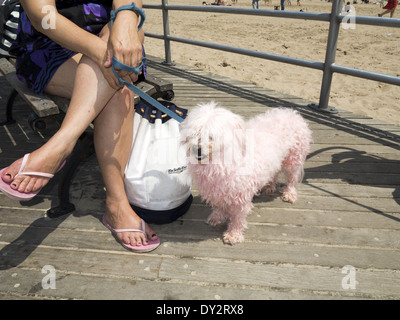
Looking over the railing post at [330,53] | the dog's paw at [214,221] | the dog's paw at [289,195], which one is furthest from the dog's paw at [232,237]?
the railing post at [330,53]

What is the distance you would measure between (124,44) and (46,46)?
0.73 metres

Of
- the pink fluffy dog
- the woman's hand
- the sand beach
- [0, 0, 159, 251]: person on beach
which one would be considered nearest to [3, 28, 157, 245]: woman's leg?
[0, 0, 159, 251]: person on beach

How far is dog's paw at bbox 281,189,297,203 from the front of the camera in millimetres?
2268

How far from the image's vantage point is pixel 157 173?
6.31ft

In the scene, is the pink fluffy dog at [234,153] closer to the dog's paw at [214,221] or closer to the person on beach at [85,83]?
the dog's paw at [214,221]

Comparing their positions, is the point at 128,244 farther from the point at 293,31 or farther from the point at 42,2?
the point at 293,31

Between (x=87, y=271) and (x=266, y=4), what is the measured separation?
31617mm

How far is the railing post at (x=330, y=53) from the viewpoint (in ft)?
10.7

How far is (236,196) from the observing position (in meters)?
1.85

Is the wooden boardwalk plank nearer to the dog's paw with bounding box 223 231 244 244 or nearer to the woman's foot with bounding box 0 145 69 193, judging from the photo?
the dog's paw with bounding box 223 231 244 244

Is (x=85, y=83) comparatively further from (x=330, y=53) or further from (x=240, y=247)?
(x=330, y=53)

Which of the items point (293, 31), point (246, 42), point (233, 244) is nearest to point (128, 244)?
point (233, 244)
